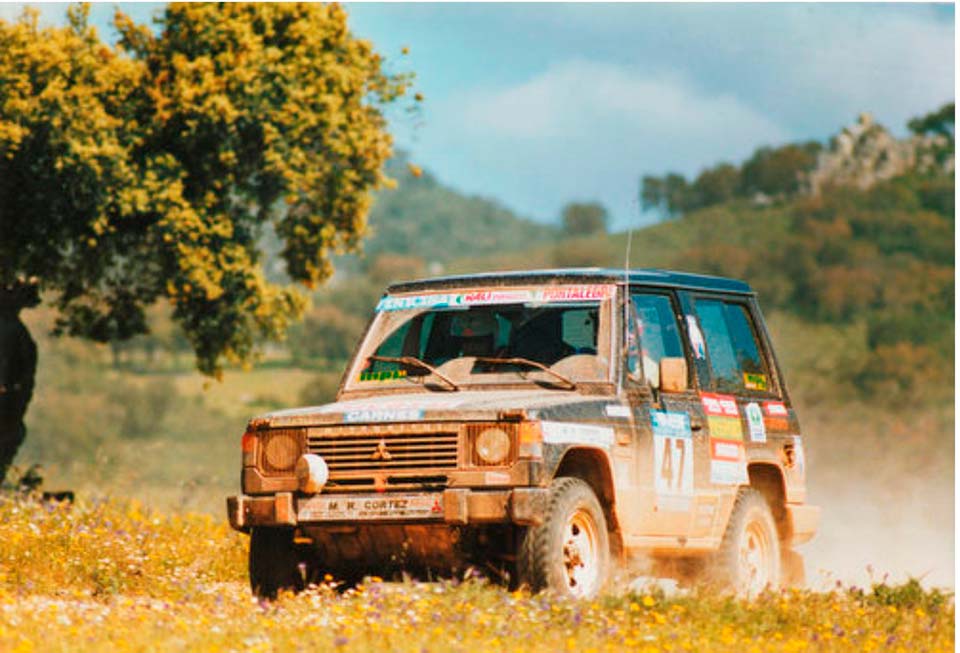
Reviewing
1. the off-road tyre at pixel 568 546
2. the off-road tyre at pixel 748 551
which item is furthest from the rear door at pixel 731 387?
the off-road tyre at pixel 568 546

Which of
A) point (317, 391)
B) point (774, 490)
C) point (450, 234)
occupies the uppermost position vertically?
point (450, 234)

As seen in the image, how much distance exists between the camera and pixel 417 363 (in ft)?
36.6

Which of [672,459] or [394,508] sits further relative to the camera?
[672,459]

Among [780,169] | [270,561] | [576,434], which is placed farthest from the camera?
[780,169]

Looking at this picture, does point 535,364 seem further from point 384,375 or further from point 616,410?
point 384,375

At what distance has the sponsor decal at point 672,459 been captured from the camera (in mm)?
11312

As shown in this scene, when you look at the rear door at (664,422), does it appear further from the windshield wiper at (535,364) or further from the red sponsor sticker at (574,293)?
the windshield wiper at (535,364)

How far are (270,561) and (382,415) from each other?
1258mm

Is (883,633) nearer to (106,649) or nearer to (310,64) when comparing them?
(106,649)

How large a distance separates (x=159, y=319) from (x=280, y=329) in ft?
215

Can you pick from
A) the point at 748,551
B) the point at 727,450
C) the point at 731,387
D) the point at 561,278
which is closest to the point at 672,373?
the point at 561,278

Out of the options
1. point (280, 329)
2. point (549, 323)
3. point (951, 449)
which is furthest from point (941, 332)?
point (549, 323)

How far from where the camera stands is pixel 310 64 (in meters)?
22.1

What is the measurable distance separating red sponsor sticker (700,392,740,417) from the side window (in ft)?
1.19
